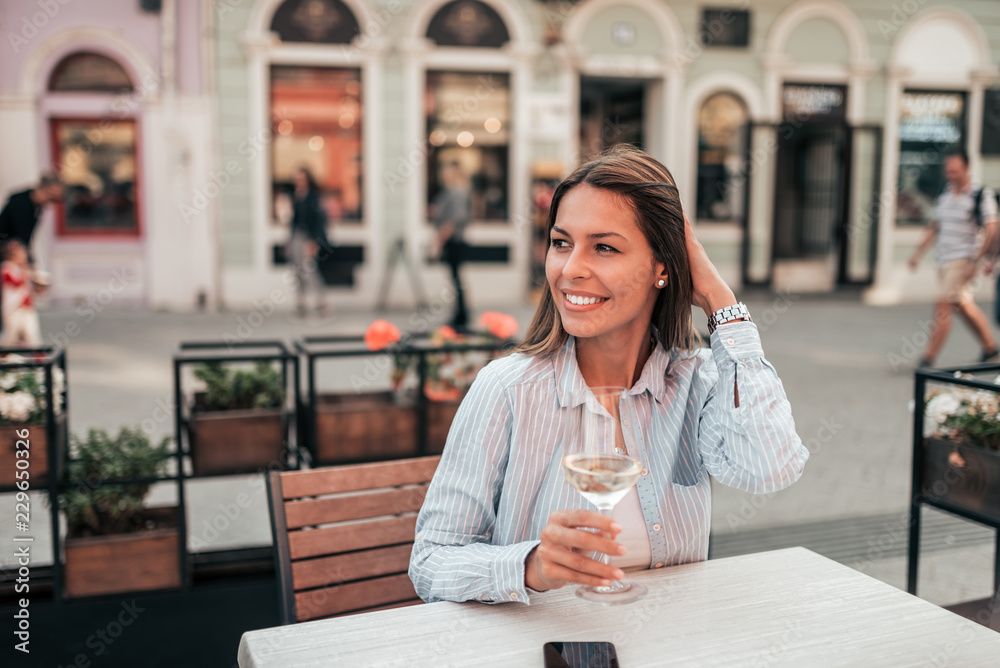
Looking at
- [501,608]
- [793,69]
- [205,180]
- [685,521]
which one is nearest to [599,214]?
[685,521]

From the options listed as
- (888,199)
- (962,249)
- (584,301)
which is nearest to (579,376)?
(584,301)

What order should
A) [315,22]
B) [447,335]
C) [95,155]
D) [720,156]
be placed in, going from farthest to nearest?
[720,156], [95,155], [315,22], [447,335]

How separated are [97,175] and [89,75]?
133 cm

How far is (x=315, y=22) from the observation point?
12125 mm

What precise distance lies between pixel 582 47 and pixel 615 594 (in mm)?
12453

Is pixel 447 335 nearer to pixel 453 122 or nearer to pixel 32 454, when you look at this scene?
pixel 32 454

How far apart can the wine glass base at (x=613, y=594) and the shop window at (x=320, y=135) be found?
11218mm

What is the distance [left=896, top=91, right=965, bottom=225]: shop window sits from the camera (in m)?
14.5

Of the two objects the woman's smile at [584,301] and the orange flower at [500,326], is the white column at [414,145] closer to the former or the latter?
the orange flower at [500,326]

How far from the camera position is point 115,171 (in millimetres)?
12359

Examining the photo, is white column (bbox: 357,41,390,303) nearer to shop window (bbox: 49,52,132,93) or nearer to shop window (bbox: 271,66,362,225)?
shop window (bbox: 271,66,362,225)

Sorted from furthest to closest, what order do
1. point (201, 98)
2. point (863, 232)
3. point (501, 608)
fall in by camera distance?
1. point (863, 232)
2. point (201, 98)
3. point (501, 608)

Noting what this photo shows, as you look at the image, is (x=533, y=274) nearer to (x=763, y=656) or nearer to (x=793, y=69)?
(x=793, y=69)

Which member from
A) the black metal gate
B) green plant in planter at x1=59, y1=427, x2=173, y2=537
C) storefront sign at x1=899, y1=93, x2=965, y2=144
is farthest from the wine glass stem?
storefront sign at x1=899, y1=93, x2=965, y2=144
